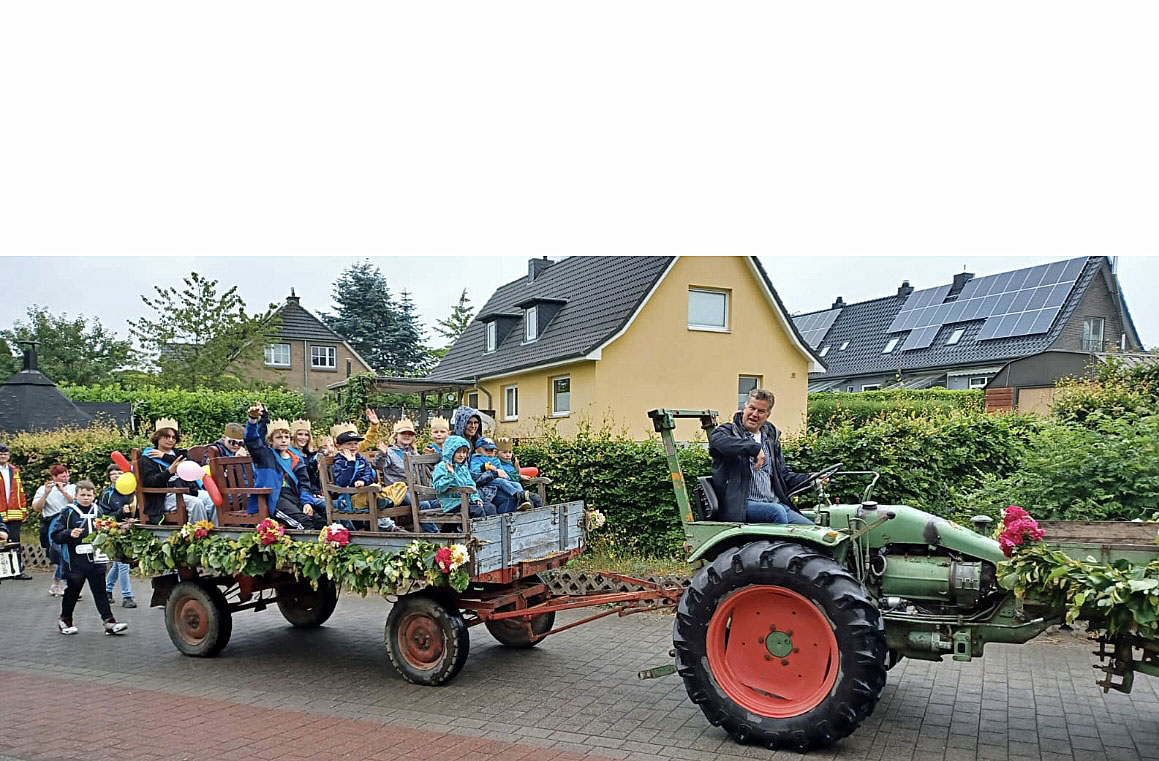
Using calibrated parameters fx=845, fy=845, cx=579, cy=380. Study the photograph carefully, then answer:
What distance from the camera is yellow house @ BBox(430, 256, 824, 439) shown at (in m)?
21.5

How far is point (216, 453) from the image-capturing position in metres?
7.27

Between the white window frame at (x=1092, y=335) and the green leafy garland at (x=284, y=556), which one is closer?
the green leafy garland at (x=284, y=556)

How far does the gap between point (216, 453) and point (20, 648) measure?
8.90 feet

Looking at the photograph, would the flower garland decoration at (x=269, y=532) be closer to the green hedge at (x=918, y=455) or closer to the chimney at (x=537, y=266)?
the green hedge at (x=918, y=455)

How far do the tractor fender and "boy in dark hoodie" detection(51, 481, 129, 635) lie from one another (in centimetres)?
586

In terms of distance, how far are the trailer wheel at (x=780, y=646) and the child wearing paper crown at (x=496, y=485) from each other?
2035 mm

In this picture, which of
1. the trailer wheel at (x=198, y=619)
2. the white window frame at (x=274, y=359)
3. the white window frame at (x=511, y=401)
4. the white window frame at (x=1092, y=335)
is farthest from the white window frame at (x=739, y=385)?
the white window frame at (x=274, y=359)

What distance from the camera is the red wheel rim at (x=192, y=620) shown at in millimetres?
7098

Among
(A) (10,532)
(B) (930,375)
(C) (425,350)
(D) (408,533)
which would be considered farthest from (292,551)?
(C) (425,350)

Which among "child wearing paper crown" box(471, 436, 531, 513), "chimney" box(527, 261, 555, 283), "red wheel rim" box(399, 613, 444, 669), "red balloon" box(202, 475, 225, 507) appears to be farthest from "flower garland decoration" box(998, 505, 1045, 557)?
"chimney" box(527, 261, 555, 283)

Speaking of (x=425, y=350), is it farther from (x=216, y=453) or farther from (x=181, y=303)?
(x=216, y=453)

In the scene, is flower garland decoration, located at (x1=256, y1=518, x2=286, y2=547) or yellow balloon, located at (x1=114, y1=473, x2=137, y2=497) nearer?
flower garland decoration, located at (x1=256, y1=518, x2=286, y2=547)

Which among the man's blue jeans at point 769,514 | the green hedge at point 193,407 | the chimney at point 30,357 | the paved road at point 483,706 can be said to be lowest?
the paved road at point 483,706

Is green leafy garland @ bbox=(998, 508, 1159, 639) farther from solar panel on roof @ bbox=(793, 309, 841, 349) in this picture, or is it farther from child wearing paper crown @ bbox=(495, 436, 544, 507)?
solar panel on roof @ bbox=(793, 309, 841, 349)
